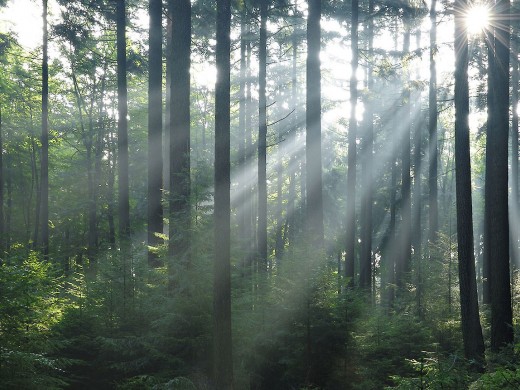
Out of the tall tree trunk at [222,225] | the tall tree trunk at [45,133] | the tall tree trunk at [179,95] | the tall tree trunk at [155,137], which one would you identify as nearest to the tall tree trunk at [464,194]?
the tall tree trunk at [222,225]

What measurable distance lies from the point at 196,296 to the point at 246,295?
58.7 inches

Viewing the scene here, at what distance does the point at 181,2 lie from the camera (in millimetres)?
12922

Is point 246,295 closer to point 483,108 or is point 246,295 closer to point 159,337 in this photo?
point 159,337

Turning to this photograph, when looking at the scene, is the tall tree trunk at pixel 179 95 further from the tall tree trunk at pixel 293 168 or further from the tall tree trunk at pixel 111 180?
the tall tree trunk at pixel 293 168

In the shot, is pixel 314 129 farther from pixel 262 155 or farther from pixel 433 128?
pixel 433 128

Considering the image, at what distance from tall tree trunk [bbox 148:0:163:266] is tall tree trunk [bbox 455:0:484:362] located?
885 centimetres

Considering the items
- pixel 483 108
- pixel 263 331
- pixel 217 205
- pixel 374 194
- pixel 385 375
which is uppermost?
pixel 483 108

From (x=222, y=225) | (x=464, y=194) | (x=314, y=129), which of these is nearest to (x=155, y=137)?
(x=314, y=129)

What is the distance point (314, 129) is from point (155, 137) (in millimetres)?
5392

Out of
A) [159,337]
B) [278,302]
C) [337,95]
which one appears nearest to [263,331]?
[278,302]

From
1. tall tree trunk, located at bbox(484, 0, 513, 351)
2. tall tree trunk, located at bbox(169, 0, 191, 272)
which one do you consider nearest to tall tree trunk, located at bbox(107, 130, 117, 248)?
tall tree trunk, located at bbox(169, 0, 191, 272)

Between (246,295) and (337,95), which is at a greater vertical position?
(337,95)

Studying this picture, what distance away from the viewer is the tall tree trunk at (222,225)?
9.06 m

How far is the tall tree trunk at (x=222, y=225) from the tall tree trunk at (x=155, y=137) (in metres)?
5.45
